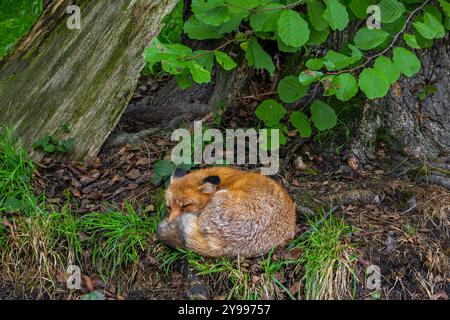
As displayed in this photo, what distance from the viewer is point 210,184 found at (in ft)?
17.4

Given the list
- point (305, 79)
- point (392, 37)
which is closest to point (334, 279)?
point (305, 79)

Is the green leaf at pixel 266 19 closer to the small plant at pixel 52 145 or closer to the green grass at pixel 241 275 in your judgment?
the green grass at pixel 241 275

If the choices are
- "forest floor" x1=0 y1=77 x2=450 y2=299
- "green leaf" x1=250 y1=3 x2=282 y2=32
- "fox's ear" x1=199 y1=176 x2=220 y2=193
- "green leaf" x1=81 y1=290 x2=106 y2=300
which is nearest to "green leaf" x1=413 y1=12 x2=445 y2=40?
"green leaf" x1=250 y1=3 x2=282 y2=32

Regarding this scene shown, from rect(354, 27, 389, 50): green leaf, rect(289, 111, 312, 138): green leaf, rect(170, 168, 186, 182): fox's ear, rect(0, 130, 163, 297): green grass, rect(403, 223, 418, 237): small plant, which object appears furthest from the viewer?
rect(289, 111, 312, 138): green leaf

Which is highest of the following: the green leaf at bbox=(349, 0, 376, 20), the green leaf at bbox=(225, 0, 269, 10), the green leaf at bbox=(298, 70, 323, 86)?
the green leaf at bbox=(225, 0, 269, 10)

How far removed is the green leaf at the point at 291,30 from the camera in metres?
5.00

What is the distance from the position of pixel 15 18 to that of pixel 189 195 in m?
6.68

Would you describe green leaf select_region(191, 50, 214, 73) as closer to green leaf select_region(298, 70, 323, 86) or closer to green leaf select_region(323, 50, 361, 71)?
green leaf select_region(298, 70, 323, 86)

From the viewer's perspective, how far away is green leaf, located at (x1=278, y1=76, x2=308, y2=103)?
573cm

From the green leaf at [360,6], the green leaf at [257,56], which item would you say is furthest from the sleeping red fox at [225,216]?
the green leaf at [360,6]

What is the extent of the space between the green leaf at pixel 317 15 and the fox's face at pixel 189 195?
61.3 inches

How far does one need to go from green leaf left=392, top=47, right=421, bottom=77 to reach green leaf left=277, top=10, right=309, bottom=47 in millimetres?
807

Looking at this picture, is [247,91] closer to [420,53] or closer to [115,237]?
[420,53]

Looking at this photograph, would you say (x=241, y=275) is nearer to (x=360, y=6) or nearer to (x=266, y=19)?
(x=266, y=19)
